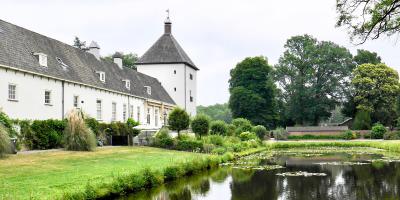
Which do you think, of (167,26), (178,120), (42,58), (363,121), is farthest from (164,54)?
(42,58)

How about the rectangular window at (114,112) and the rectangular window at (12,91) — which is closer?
the rectangular window at (12,91)

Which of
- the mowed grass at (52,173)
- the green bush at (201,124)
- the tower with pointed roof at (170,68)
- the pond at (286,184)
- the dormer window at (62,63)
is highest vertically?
the tower with pointed roof at (170,68)

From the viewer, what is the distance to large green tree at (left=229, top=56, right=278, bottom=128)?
61.0m

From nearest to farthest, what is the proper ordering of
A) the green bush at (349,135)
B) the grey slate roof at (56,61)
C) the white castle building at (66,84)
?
1. the white castle building at (66,84)
2. the grey slate roof at (56,61)
3. the green bush at (349,135)

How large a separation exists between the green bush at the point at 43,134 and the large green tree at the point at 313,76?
41.9 metres

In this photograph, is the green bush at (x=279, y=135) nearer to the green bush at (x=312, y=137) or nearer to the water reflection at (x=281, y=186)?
the green bush at (x=312, y=137)

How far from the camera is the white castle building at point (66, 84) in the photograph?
21.5 meters

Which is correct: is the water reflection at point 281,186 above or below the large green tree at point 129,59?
below

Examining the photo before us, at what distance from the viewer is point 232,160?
2338cm

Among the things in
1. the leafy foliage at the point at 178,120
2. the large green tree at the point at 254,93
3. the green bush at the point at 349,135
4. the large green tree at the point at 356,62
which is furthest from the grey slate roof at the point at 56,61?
the large green tree at the point at 356,62

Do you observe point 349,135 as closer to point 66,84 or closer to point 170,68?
point 170,68

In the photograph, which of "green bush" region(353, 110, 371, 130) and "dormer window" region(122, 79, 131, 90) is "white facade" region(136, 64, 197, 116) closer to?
"dormer window" region(122, 79, 131, 90)

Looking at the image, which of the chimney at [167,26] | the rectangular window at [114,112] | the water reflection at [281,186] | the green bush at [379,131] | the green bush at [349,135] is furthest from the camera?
the chimney at [167,26]

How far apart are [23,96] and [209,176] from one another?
10.9 meters
